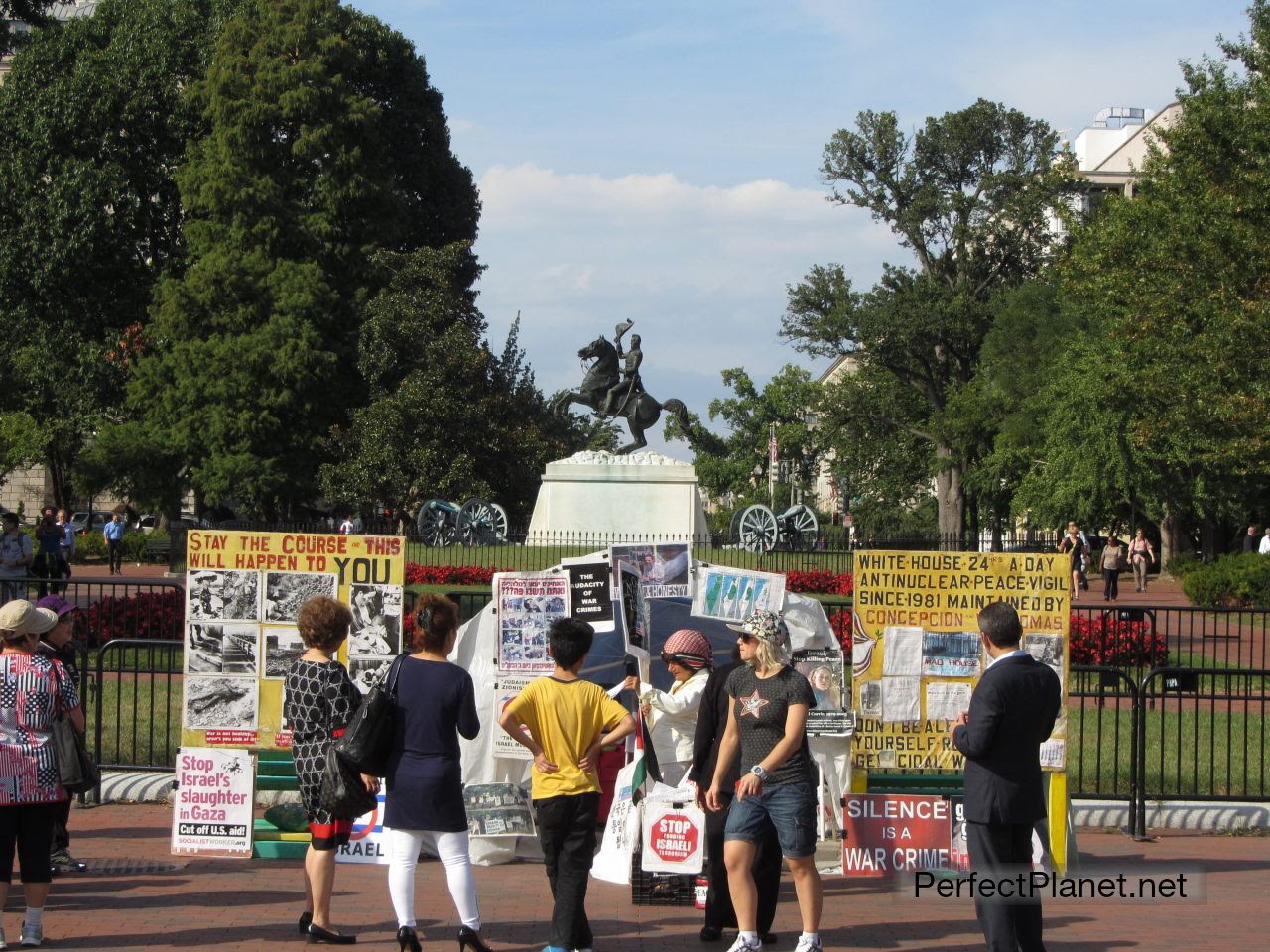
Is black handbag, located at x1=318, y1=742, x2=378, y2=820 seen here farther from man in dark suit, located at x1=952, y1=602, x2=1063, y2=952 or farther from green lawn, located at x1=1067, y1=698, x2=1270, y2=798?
green lawn, located at x1=1067, y1=698, x2=1270, y2=798

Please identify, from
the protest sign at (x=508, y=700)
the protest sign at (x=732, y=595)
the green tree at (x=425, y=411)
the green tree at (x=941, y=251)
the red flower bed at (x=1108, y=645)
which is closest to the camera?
the protest sign at (x=732, y=595)

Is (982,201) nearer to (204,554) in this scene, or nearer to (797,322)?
(797,322)

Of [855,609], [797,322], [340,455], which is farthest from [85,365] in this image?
[855,609]

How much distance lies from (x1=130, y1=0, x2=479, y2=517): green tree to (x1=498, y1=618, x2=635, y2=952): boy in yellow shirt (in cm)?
3333

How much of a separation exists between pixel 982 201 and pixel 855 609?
177 ft

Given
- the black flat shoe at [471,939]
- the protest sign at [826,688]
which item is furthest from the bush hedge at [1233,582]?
the black flat shoe at [471,939]

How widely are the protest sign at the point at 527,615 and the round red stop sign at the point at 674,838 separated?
1.34 metres

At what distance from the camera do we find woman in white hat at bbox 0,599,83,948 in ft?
21.6

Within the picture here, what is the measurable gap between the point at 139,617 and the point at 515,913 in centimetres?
881

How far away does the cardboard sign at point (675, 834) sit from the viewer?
750 centimetres

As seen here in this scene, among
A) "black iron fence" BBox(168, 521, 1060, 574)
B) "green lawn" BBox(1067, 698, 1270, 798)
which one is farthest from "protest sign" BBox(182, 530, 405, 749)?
"black iron fence" BBox(168, 521, 1060, 574)

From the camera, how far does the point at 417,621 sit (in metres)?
6.45

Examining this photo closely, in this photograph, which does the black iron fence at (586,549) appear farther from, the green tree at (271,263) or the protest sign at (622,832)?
the protest sign at (622,832)

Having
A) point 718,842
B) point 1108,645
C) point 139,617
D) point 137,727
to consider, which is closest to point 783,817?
point 718,842
